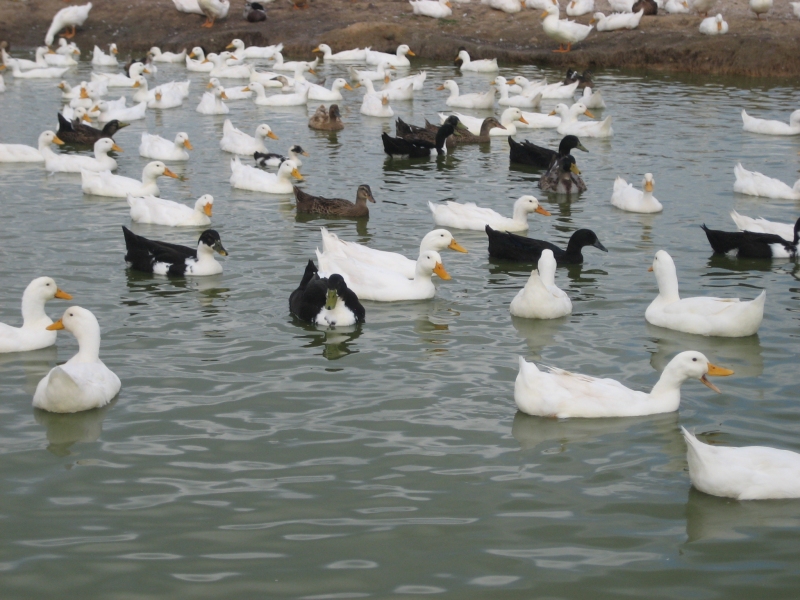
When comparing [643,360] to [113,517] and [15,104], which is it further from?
[15,104]

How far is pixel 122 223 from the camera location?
1369 centimetres

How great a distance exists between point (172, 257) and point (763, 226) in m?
6.57

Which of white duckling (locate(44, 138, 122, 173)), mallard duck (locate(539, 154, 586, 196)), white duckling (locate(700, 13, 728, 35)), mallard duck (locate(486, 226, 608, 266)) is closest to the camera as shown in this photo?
mallard duck (locate(486, 226, 608, 266))

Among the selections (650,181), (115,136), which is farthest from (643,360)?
(115,136)

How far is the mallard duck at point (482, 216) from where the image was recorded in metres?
13.4

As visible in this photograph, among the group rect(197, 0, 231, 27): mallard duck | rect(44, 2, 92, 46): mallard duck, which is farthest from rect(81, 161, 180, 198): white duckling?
rect(44, 2, 92, 46): mallard duck

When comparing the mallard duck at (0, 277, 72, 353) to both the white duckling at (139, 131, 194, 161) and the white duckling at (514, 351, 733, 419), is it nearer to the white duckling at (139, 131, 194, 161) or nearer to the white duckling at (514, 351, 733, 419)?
the white duckling at (514, 351, 733, 419)

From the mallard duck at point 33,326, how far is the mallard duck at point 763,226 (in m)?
7.50

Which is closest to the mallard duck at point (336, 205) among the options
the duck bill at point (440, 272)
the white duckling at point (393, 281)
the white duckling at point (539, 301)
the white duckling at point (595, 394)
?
the white duckling at point (393, 281)

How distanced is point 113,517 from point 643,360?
4593 millimetres

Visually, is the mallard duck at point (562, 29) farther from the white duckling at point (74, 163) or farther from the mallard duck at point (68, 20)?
the white duckling at point (74, 163)

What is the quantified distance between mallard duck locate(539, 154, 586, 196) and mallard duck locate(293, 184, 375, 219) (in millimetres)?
2690

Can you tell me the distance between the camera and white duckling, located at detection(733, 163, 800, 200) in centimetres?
1480

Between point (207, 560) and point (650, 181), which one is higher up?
point (650, 181)
